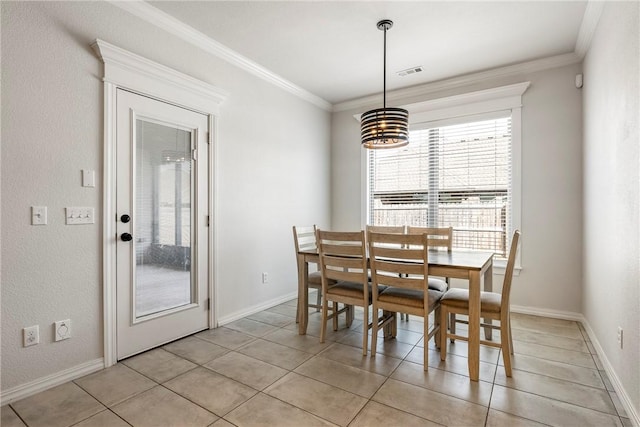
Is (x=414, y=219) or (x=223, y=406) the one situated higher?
(x=414, y=219)

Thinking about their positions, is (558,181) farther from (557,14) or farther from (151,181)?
(151,181)

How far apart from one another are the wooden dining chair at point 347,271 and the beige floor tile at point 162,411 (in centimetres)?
117

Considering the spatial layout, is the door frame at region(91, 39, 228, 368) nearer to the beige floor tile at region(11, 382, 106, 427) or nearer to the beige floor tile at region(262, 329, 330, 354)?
the beige floor tile at region(11, 382, 106, 427)

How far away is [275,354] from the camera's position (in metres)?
2.57

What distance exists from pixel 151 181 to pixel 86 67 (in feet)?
2.94

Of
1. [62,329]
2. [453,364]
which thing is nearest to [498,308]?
[453,364]

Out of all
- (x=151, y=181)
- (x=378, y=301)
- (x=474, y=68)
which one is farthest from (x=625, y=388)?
(x=151, y=181)

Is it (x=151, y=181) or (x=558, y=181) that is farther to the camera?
(x=558, y=181)

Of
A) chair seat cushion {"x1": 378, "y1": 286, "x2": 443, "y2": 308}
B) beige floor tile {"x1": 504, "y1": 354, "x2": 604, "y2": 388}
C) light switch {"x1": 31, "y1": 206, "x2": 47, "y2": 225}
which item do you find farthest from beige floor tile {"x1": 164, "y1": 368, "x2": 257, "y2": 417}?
beige floor tile {"x1": 504, "y1": 354, "x2": 604, "y2": 388}

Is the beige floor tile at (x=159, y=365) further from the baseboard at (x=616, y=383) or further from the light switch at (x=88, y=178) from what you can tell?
the baseboard at (x=616, y=383)

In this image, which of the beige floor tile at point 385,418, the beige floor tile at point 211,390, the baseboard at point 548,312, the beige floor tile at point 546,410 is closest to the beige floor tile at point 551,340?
the baseboard at point 548,312

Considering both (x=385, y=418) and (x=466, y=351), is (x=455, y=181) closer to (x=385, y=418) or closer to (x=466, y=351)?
(x=466, y=351)

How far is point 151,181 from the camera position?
2.69m

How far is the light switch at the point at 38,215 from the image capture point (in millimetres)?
2033
